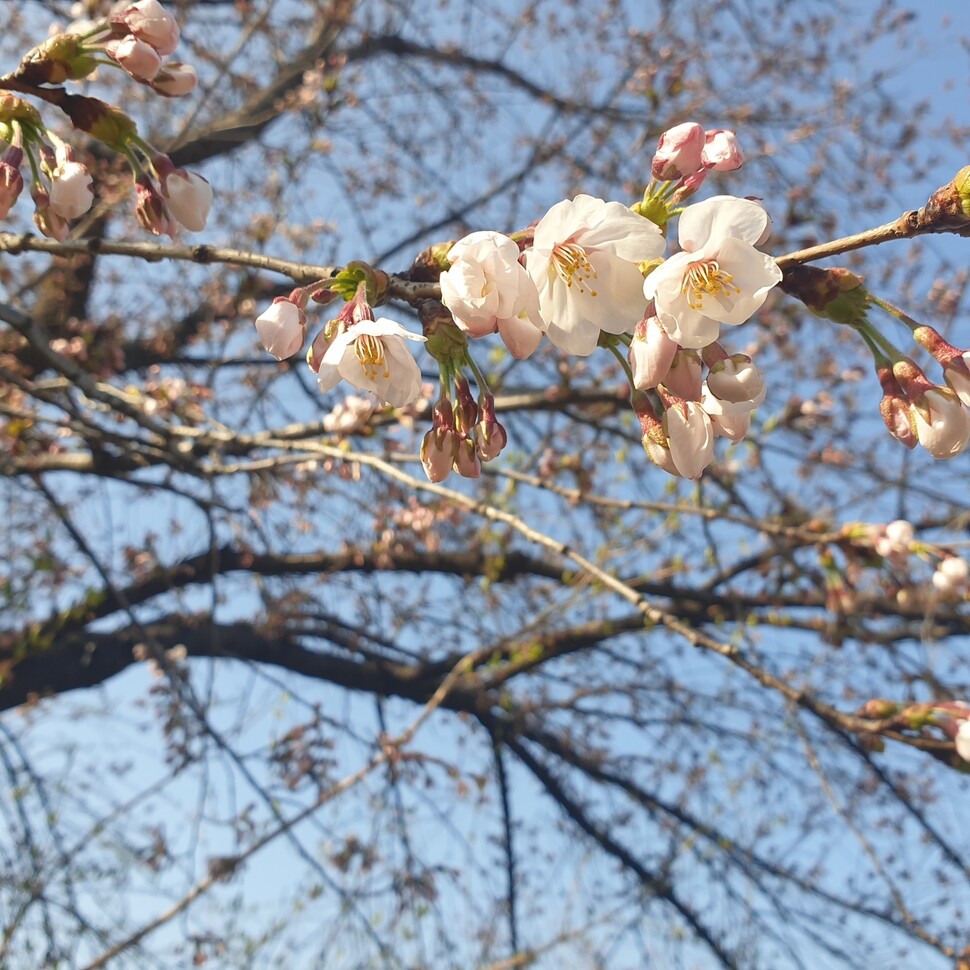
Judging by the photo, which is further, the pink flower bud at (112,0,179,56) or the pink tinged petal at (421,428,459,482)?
the pink flower bud at (112,0,179,56)

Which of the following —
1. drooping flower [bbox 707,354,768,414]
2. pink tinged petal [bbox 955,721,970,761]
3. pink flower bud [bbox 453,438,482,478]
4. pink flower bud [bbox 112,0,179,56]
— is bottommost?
pink tinged petal [bbox 955,721,970,761]

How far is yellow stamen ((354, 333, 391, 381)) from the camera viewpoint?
91 centimetres

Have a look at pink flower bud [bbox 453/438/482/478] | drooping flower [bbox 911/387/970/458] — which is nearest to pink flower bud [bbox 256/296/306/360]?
pink flower bud [bbox 453/438/482/478]

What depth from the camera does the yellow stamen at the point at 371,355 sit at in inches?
35.9

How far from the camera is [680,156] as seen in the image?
0.88 metres

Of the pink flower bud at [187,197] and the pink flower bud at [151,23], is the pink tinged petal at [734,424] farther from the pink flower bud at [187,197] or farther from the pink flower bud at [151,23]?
the pink flower bud at [151,23]

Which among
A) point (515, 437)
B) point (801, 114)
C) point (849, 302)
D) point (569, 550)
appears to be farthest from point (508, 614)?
point (849, 302)

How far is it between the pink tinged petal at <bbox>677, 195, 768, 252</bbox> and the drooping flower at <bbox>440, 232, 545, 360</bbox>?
170mm

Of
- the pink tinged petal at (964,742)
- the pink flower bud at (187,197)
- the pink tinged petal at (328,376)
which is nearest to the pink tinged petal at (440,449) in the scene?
the pink tinged petal at (328,376)

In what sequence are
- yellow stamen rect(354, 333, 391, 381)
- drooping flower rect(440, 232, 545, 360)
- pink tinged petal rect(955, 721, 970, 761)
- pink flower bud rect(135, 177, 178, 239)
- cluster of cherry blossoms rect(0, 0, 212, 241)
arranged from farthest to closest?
pink tinged petal rect(955, 721, 970, 761), pink flower bud rect(135, 177, 178, 239), cluster of cherry blossoms rect(0, 0, 212, 241), yellow stamen rect(354, 333, 391, 381), drooping flower rect(440, 232, 545, 360)

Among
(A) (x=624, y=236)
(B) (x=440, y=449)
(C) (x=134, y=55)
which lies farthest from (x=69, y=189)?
(A) (x=624, y=236)

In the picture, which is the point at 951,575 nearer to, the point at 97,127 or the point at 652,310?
the point at 652,310

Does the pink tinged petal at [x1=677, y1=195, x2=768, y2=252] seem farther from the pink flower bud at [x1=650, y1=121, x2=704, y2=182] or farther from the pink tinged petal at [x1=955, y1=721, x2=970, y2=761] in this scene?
the pink tinged petal at [x1=955, y1=721, x2=970, y2=761]

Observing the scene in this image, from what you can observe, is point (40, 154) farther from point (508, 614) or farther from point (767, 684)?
point (508, 614)
